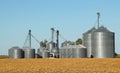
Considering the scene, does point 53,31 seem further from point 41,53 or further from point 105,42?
point 105,42

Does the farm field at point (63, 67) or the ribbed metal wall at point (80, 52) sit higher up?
the ribbed metal wall at point (80, 52)

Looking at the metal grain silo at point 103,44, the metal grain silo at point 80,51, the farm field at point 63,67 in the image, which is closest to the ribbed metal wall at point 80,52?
the metal grain silo at point 80,51

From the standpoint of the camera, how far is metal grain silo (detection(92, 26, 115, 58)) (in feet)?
208

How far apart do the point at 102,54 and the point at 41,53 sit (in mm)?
35695

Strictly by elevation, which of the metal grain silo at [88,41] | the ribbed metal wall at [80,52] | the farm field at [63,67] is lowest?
the farm field at [63,67]

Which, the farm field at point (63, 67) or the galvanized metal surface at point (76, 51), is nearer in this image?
the farm field at point (63, 67)

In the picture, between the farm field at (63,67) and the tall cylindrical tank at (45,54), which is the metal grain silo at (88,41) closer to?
the tall cylindrical tank at (45,54)

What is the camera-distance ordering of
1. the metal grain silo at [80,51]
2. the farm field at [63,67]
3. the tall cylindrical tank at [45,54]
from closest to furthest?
the farm field at [63,67] → the metal grain silo at [80,51] → the tall cylindrical tank at [45,54]

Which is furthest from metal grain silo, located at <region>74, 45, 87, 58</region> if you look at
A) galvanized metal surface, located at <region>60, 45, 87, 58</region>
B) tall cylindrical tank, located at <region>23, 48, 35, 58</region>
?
tall cylindrical tank, located at <region>23, 48, 35, 58</region>

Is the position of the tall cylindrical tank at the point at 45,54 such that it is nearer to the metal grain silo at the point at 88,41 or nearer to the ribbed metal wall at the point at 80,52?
the metal grain silo at the point at 88,41

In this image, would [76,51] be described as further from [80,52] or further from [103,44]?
[103,44]

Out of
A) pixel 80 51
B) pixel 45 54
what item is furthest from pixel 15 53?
pixel 80 51

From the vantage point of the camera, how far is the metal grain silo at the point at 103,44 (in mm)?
63312

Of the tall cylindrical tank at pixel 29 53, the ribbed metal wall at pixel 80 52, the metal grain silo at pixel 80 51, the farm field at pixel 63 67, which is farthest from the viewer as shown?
the tall cylindrical tank at pixel 29 53
